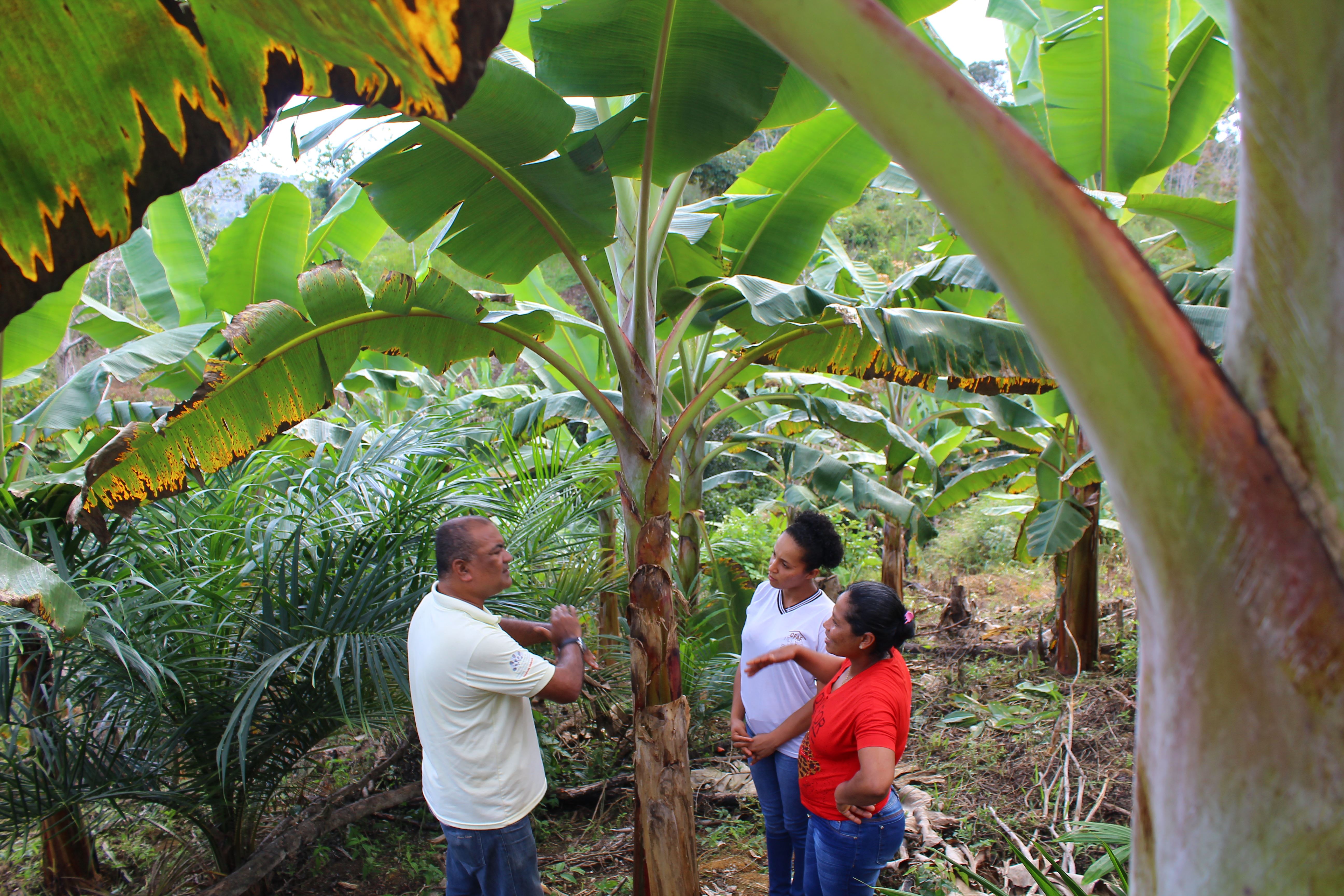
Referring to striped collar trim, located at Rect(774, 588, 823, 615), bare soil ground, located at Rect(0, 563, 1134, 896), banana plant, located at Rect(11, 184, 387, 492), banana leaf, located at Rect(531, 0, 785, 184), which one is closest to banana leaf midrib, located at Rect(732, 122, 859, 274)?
banana leaf, located at Rect(531, 0, 785, 184)

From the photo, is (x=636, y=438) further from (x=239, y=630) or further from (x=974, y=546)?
(x=974, y=546)

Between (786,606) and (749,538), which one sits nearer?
(786,606)

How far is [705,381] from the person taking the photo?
556 centimetres

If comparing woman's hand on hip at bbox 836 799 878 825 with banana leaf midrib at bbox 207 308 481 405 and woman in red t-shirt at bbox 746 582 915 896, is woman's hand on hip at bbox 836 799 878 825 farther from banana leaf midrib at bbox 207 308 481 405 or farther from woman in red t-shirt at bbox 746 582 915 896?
banana leaf midrib at bbox 207 308 481 405

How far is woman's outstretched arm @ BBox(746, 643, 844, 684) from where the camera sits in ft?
9.53

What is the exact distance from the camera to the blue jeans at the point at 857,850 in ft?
8.43

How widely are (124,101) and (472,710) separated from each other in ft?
6.30

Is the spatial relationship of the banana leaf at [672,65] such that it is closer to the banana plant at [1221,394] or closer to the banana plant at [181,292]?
the banana plant at [1221,394]

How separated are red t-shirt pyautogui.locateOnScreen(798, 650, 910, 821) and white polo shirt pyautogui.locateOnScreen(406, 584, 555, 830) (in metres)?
0.93

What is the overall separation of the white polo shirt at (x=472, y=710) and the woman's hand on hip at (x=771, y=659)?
854mm

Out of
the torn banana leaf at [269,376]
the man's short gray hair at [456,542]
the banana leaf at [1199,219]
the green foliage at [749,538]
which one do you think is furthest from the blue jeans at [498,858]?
the banana leaf at [1199,219]

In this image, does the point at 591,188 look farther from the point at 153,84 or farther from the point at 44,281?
the point at 44,281

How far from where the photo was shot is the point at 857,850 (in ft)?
8.45

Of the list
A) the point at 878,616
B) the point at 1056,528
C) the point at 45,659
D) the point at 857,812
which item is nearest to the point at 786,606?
the point at 878,616
